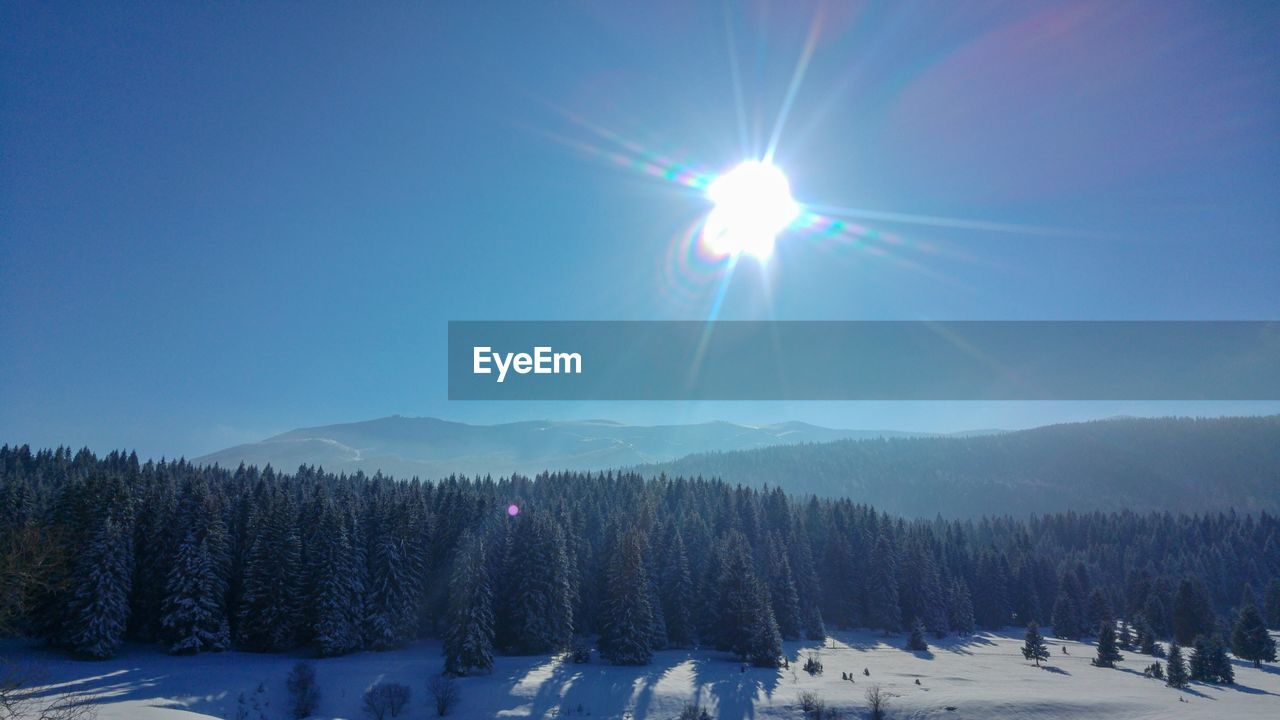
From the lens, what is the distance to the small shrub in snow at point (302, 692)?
1841 inches

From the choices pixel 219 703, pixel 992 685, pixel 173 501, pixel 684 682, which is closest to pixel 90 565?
pixel 173 501

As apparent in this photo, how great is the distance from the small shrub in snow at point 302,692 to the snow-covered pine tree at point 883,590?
7671 centimetres

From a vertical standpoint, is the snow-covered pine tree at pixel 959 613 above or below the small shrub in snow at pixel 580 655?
below

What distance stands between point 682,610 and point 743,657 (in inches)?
440

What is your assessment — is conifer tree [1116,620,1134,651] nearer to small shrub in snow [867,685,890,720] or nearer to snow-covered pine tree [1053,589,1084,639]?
snow-covered pine tree [1053,589,1084,639]

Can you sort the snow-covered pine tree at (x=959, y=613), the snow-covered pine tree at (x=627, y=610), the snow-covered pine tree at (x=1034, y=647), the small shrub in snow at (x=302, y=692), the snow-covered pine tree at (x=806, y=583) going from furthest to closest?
the snow-covered pine tree at (x=959, y=613) → the snow-covered pine tree at (x=806, y=583) → the snow-covered pine tree at (x=1034, y=647) → the snow-covered pine tree at (x=627, y=610) → the small shrub in snow at (x=302, y=692)

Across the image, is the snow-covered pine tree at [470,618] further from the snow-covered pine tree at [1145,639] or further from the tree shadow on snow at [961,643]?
the snow-covered pine tree at [1145,639]

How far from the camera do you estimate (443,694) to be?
48.8m

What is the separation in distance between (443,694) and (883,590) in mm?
69626

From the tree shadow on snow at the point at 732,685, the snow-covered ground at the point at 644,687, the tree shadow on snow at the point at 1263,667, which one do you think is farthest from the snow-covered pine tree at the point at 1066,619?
the tree shadow on snow at the point at 732,685

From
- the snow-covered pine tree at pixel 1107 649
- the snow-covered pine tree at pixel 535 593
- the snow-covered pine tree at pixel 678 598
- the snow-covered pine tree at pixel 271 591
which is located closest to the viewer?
the snow-covered pine tree at pixel 271 591

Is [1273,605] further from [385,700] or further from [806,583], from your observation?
[385,700]

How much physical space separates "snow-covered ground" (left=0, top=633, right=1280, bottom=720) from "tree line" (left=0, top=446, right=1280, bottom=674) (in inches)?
127

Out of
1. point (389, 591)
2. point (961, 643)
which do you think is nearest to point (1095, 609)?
point (961, 643)
